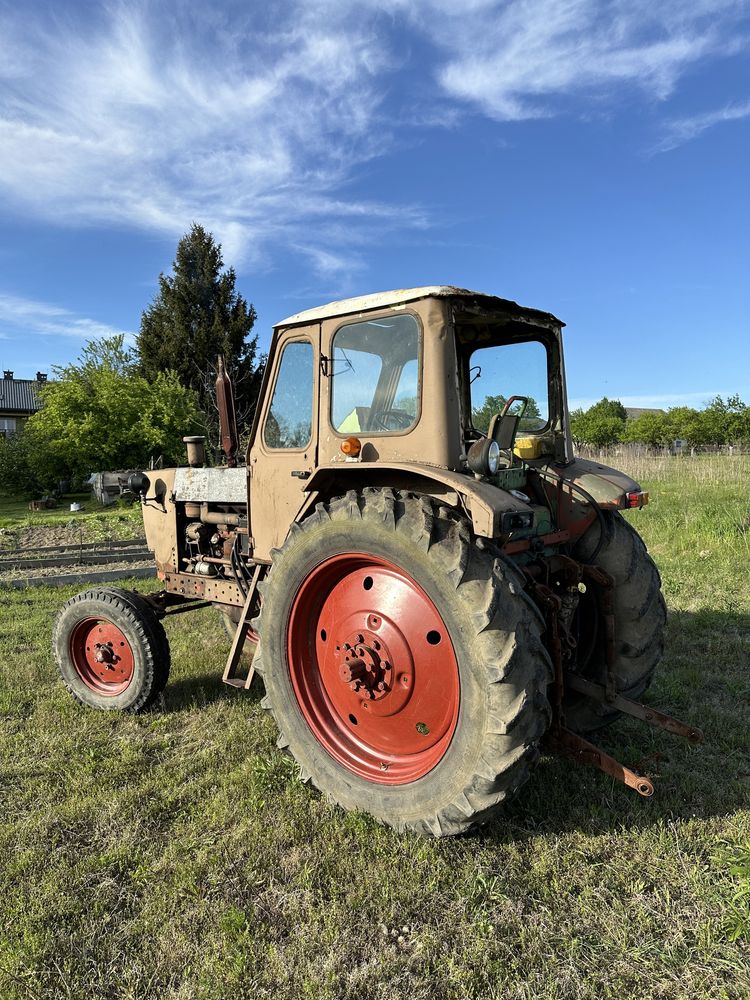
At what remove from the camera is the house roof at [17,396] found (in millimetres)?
44562

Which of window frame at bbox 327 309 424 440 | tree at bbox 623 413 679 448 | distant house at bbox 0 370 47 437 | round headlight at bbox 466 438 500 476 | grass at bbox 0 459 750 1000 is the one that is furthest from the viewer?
tree at bbox 623 413 679 448

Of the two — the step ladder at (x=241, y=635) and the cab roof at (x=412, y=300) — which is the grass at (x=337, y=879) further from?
the cab roof at (x=412, y=300)

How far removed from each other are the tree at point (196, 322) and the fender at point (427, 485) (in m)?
25.9

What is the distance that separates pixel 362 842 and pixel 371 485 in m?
1.66

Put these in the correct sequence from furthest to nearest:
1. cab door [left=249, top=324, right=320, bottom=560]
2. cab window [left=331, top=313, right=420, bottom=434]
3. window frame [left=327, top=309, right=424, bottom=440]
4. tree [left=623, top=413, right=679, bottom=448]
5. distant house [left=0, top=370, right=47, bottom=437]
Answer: tree [left=623, top=413, right=679, bottom=448], distant house [left=0, top=370, right=47, bottom=437], cab door [left=249, top=324, right=320, bottom=560], cab window [left=331, top=313, right=420, bottom=434], window frame [left=327, top=309, right=424, bottom=440]

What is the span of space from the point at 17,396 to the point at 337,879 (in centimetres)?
5228

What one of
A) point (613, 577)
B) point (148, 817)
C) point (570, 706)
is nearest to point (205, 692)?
point (148, 817)

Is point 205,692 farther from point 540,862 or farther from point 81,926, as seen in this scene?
point 540,862

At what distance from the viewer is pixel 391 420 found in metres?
3.27

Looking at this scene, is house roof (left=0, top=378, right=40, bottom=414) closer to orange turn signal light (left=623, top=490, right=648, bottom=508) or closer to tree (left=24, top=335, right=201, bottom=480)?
tree (left=24, top=335, right=201, bottom=480)

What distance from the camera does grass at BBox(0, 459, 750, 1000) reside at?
2.11 metres

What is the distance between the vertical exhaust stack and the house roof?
4642 cm

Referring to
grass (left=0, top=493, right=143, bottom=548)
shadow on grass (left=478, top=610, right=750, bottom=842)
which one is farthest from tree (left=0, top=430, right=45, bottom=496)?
shadow on grass (left=478, top=610, right=750, bottom=842)

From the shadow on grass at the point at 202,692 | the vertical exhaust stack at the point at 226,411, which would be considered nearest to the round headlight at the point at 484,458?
the vertical exhaust stack at the point at 226,411
